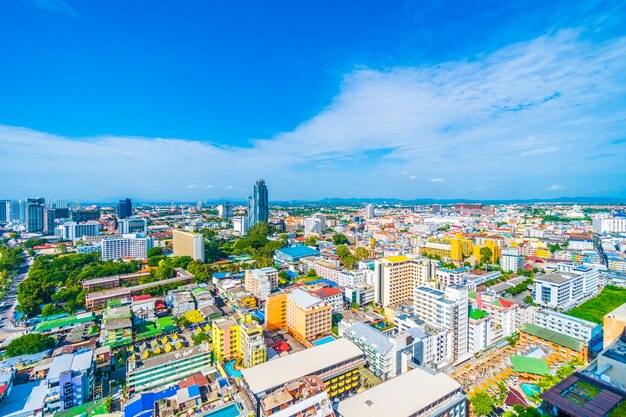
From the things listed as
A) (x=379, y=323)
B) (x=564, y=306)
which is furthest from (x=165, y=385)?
(x=564, y=306)

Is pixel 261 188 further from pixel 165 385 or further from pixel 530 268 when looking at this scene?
pixel 165 385

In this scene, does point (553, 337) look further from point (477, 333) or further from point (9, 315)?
point (9, 315)

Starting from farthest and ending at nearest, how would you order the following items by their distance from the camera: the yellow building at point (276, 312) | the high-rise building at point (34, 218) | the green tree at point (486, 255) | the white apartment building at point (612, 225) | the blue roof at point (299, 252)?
1. the high-rise building at point (34, 218)
2. the white apartment building at point (612, 225)
3. the blue roof at point (299, 252)
4. the green tree at point (486, 255)
5. the yellow building at point (276, 312)

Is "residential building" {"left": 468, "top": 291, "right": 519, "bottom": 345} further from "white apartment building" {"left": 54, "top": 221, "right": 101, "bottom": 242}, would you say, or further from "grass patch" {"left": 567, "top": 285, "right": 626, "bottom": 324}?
"white apartment building" {"left": 54, "top": 221, "right": 101, "bottom": 242}

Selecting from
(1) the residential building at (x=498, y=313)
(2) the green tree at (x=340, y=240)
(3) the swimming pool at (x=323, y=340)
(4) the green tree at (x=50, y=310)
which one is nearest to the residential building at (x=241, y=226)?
(2) the green tree at (x=340, y=240)

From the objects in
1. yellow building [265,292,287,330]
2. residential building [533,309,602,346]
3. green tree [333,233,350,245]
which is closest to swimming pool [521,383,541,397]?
residential building [533,309,602,346]

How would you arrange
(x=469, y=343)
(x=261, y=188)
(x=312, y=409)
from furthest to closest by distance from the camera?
(x=261, y=188) < (x=469, y=343) < (x=312, y=409)

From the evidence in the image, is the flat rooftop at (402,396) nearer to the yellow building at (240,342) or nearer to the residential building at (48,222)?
the yellow building at (240,342)
